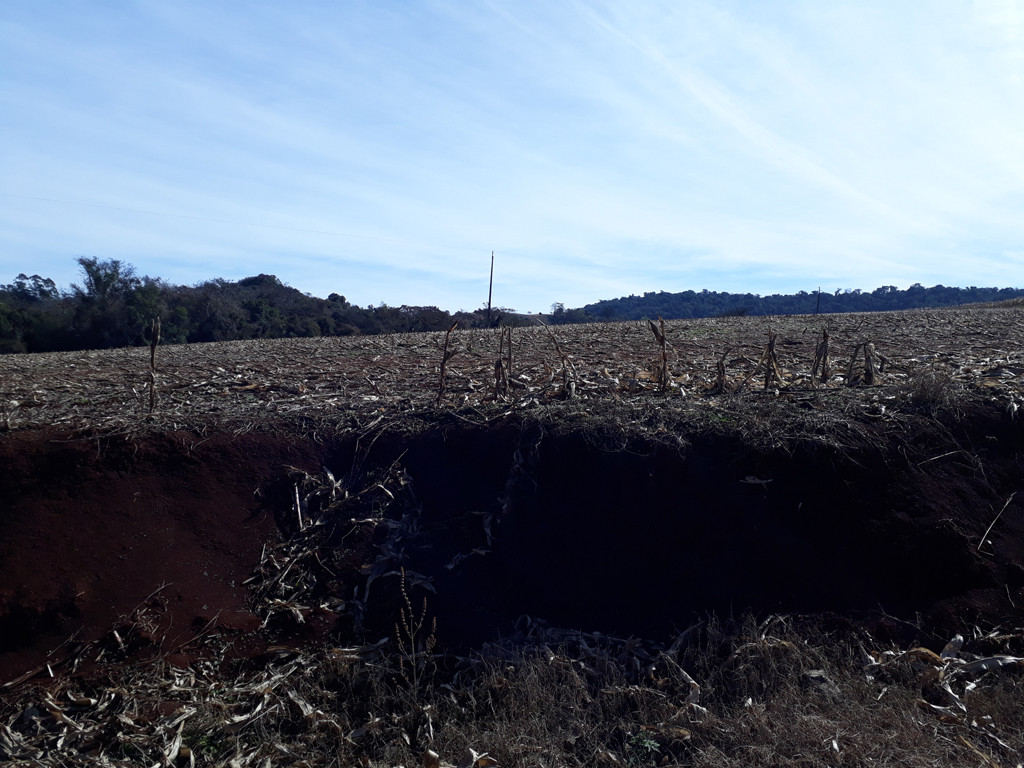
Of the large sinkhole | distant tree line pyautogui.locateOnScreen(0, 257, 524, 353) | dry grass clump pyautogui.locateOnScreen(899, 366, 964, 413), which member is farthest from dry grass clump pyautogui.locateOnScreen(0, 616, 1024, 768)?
distant tree line pyautogui.locateOnScreen(0, 257, 524, 353)

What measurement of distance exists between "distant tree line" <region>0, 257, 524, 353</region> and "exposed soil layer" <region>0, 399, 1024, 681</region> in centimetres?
1575

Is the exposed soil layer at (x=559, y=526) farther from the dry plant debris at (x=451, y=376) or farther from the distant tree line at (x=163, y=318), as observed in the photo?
the distant tree line at (x=163, y=318)

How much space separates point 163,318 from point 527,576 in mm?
24443

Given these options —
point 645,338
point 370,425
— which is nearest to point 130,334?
point 645,338

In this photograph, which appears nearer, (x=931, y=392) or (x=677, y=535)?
(x=677, y=535)

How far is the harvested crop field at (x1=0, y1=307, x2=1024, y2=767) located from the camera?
3.74 m

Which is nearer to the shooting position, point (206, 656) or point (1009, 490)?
point (206, 656)

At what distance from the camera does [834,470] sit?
4992 mm

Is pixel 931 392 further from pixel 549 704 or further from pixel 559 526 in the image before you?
pixel 549 704

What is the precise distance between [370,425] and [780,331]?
412 inches

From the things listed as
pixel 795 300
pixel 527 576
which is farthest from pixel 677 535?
pixel 795 300

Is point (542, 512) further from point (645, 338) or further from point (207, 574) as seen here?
point (645, 338)

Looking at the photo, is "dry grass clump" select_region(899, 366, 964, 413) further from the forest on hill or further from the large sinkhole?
the forest on hill

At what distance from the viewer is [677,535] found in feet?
16.6
